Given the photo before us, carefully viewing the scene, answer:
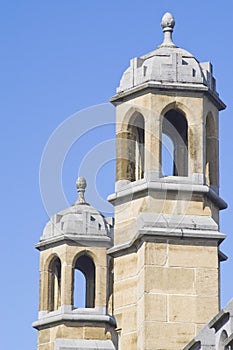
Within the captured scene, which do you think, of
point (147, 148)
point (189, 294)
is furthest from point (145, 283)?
point (147, 148)

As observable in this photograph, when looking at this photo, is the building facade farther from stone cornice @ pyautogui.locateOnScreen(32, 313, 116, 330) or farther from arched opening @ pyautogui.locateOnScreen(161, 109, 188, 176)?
stone cornice @ pyautogui.locateOnScreen(32, 313, 116, 330)

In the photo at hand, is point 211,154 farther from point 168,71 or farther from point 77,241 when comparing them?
point 77,241

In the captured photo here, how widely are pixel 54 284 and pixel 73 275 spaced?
62 cm

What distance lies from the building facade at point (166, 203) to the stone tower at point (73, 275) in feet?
31.8

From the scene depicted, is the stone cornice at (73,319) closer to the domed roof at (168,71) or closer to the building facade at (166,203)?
the building facade at (166,203)

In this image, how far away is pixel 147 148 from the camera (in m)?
21.4

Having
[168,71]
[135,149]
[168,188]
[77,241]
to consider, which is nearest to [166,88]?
[168,71]

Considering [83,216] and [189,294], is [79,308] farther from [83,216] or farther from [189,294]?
[189,294]

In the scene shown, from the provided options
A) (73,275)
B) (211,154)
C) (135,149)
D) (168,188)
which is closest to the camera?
(168,188)

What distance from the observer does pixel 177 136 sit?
71.9 feet

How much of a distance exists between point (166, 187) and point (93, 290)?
42.7 feet

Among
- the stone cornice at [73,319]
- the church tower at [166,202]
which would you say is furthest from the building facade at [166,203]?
the stone cornice at [73,319]

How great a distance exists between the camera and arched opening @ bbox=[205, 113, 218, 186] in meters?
21.8

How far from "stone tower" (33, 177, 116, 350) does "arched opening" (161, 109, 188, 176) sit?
393 inches
